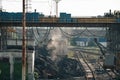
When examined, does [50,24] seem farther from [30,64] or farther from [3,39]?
[30,64]

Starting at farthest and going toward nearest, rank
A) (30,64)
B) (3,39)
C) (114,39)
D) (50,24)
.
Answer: (114,39) → (3,39) → (50,24) → (30,64)

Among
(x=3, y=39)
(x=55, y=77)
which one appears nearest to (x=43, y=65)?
(x=55, y=77)

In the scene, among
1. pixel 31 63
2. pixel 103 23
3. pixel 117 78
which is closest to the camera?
pixel 31 63

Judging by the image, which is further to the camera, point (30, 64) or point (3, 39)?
point (3, 39)

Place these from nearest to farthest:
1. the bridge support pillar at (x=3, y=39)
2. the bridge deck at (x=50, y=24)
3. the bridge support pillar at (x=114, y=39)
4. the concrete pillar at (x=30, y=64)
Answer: the concrete pillar at (x=30, y=64)
the bridge deck at (x=50, y=24)
the bridge support pillar at (x=3, y=39)
the bridge support pillar at (x=114, y=39)

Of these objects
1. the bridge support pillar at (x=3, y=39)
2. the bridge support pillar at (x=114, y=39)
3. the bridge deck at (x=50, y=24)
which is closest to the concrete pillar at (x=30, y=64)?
the bridge deck at (x=50, y=24)

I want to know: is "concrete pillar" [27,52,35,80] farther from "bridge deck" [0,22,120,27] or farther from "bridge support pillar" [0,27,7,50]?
"bridge support pillar" [0,27,7,50]

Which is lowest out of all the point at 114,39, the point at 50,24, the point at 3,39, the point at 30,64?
the point at 30,64

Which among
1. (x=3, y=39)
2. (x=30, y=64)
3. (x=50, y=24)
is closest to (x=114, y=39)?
(x=50, y=24)

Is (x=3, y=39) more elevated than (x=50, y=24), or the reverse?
(x=50, y=24)

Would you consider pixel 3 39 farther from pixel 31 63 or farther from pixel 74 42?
pixel 74 42

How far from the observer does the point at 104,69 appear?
1683 inches

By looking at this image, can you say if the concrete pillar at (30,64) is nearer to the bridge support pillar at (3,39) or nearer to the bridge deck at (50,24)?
the bridge deck at (50,24)

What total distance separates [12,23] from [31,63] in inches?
359
